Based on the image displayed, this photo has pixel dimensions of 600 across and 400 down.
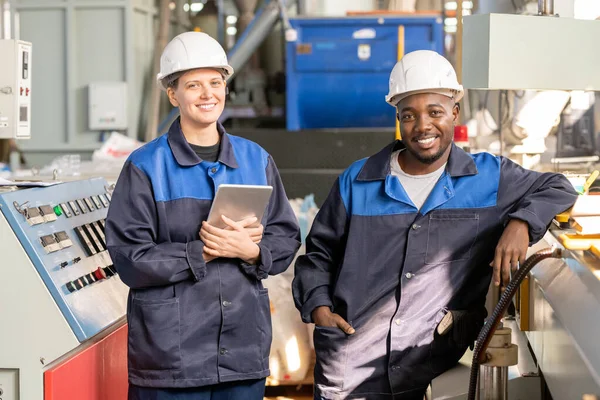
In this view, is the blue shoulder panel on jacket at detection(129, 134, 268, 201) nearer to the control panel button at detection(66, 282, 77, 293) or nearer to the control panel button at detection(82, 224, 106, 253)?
the control panel button at detection(66, 282, 77, 293)

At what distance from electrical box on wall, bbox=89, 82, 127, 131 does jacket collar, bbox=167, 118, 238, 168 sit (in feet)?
13.3

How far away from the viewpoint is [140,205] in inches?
79.7


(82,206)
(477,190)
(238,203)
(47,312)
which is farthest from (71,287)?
(477,190)

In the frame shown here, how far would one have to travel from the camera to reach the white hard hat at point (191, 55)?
6.84ft

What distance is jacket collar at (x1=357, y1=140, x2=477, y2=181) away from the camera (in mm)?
2137

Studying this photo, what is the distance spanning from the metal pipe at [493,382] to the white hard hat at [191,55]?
3.16ft

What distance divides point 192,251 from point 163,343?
0.75 ft

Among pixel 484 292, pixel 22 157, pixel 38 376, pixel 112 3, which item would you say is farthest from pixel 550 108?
pixel 22 157

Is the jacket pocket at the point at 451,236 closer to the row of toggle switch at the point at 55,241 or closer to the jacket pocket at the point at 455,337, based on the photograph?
the jacket pocket at the point at 455,337

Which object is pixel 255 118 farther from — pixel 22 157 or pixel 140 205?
pixel 140 205

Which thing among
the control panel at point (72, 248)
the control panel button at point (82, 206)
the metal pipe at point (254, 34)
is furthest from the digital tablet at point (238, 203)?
the metal pipe at point (254, 34)

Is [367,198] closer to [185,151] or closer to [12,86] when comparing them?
[185,151]

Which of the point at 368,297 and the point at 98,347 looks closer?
the point at 368,297

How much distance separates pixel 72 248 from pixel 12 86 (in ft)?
2.85
